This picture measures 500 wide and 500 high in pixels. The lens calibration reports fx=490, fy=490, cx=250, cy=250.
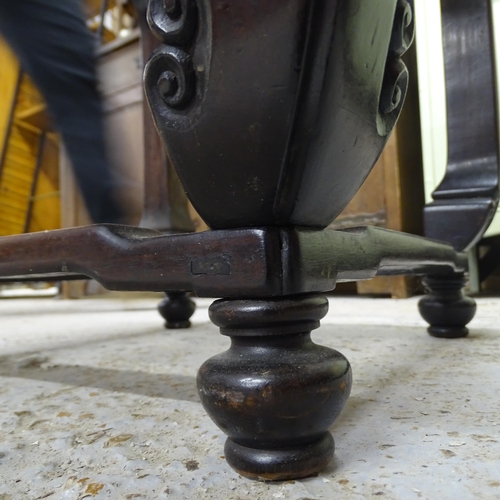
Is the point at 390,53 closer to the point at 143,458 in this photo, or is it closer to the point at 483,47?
the point at 143,458

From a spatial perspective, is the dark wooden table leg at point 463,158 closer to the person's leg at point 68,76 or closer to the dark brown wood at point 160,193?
the dark brown wood at point 160,193

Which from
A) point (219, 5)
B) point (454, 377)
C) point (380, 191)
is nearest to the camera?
point (219, 5)

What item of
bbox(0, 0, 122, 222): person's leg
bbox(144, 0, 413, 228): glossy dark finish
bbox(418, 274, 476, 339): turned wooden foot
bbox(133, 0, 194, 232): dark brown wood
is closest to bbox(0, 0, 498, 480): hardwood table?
bbox(144, 0, 413, 228): glossy dark finish

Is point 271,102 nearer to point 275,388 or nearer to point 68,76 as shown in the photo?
point 275,388

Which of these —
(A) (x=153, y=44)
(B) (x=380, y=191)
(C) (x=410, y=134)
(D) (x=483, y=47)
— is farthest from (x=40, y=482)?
(C) (x=410, y=134)

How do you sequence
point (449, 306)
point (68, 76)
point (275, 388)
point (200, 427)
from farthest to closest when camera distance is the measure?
point (68, 76) < point (449, 306) < point (200, 427) < point (275, 388)

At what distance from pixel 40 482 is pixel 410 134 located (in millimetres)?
1868

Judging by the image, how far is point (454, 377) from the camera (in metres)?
0.60

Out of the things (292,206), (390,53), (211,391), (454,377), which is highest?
(390,53)

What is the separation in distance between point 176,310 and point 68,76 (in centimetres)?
79

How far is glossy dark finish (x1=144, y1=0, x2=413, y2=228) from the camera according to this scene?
1.00ft

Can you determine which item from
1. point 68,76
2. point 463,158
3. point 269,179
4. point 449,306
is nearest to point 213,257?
point 269,179

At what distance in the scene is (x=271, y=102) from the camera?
315mm

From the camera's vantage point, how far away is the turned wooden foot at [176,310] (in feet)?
3.82
